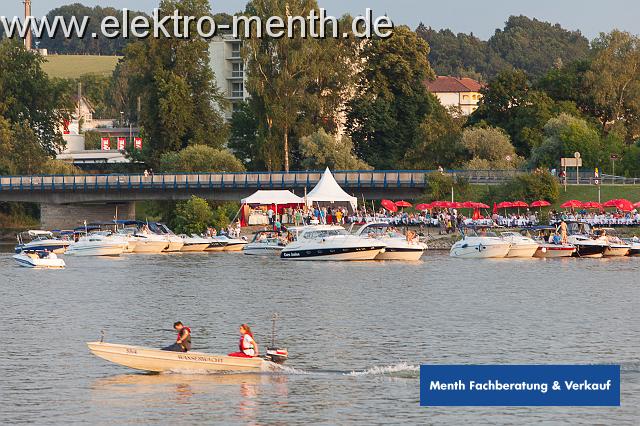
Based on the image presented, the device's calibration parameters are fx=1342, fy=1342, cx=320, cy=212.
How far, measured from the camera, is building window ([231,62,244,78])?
18850 centimetres

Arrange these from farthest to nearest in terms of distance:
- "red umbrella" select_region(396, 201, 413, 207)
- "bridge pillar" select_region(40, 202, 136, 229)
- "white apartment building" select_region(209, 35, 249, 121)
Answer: "white apartment building" select_region(209, 35, 249, 121) → "bridge pillar" select_region(40, 202, 136, 229) → "red umbrella" select_region(396, 201, 413, 207)

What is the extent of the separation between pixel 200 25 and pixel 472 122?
3345cm

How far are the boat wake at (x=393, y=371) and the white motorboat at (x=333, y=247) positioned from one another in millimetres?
47128

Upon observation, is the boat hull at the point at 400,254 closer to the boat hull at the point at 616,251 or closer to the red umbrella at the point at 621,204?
the boat hull at the point at 616,251

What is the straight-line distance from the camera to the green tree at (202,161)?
461 feet

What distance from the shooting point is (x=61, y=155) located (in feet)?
637

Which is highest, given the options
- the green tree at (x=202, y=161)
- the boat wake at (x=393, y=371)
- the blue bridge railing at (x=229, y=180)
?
the green tree at (x=202, y=161)

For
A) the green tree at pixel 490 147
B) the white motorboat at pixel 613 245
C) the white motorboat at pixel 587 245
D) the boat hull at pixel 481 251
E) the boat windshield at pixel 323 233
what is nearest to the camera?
the boat windshield at pixel 323 233

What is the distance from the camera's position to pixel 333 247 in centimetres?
9406

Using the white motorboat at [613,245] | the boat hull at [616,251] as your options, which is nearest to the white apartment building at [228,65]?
the white motorboat at [613,245]

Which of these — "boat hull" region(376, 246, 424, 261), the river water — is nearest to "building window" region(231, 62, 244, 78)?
the river water

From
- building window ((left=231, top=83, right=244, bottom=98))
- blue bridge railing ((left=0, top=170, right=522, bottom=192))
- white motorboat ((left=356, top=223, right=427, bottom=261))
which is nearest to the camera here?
white motorboat ((left=356, top=223, right=427, bottom=261))

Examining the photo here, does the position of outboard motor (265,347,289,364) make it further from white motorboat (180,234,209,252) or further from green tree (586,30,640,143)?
green tree (586,30,640,143)

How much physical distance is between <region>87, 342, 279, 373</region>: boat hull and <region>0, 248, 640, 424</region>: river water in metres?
0.44
